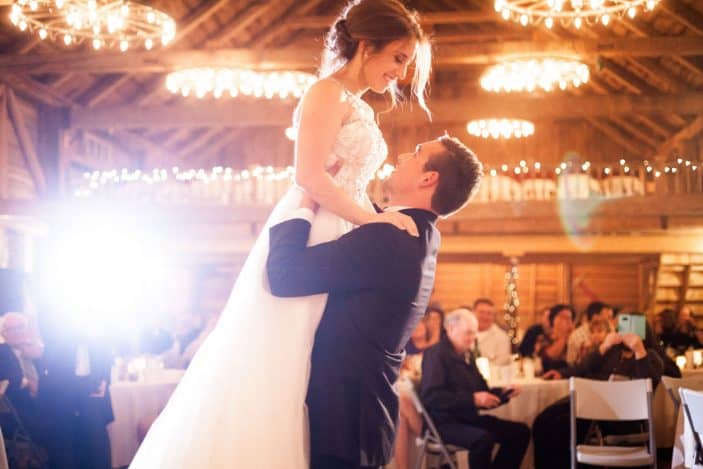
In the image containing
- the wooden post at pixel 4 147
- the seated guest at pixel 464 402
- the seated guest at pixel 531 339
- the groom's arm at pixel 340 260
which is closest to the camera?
the groom's arm at pixel 340 260

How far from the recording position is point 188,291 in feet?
67.9

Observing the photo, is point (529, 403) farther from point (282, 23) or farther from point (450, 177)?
point (282, 23)

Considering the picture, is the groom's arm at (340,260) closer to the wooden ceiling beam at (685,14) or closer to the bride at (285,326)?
the bride at (285,326)

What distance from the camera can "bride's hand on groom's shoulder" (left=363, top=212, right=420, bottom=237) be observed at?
6.45ft

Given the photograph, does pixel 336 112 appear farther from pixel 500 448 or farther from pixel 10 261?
pixel 10 261

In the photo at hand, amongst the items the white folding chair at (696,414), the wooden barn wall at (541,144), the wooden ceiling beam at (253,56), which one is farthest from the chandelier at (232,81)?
the white folding chair at (696,414)

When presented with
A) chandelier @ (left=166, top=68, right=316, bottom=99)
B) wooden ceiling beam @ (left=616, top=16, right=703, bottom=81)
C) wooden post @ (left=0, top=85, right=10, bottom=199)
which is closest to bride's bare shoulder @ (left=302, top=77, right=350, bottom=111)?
chandelier @ (left=166, top=68, right=316, bottom=99)

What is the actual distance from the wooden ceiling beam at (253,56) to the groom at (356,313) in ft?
38.3

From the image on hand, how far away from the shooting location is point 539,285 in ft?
66.2

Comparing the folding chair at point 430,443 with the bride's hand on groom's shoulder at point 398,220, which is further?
the folding chair at point 430,443

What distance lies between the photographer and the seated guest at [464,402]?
21.8 feet

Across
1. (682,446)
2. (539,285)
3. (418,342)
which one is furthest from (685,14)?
(682,446)

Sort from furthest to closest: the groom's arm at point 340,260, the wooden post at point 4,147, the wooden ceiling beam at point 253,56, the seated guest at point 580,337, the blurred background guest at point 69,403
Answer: the wooden post at point 4,147, the wooden ceiling beam at point 253,56, the seated guest at point 580,337, the blurred background guest at point 69,403, the groom's arm at point 340,260

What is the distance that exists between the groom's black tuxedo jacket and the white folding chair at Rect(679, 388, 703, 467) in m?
3.53
